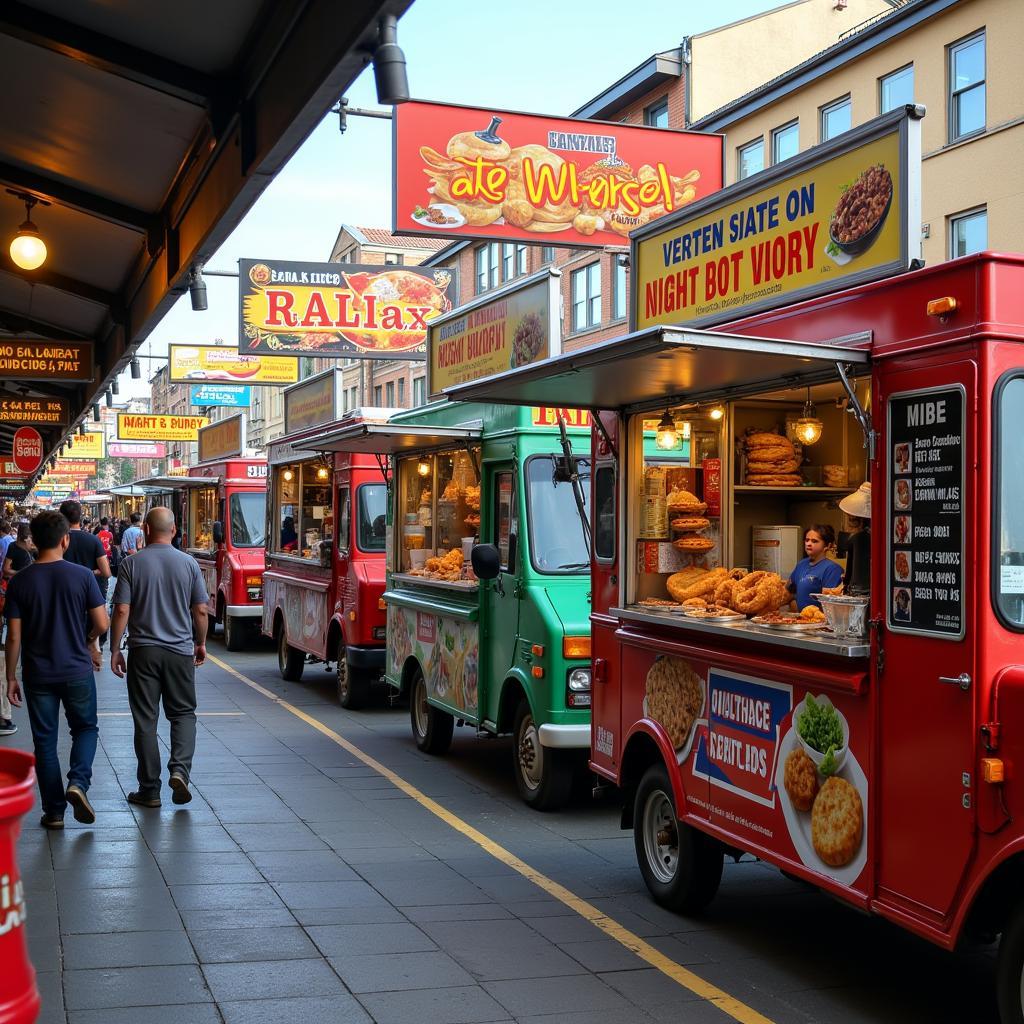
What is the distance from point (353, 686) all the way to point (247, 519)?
8.00 m

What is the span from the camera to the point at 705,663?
616 cm

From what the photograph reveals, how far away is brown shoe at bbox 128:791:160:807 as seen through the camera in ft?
28.2

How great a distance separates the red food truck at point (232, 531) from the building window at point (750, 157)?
547 inches

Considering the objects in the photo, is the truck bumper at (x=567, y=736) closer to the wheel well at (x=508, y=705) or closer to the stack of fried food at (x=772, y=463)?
the wheel well at (x=508, y=705)

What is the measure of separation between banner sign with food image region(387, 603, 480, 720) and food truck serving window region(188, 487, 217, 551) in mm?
11535

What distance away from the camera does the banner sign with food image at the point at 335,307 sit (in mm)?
19156

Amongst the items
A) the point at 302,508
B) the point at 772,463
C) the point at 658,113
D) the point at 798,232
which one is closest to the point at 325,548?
the point at 302,508

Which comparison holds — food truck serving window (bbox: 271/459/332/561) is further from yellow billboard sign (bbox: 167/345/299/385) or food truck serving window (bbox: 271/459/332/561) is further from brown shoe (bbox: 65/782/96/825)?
yellow billboard sign (bbox: 167/345/299/385)

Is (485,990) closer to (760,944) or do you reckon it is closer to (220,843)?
(760,944)

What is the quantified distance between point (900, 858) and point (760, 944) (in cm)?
153

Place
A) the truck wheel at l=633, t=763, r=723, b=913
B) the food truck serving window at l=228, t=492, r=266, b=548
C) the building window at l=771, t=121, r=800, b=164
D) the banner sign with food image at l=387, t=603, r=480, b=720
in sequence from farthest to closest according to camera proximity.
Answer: the building window at l=771, t=121, r=800, b=164 < the food truck serving window at l=228, t=492, r=266, b=548 < the banner sign with food image at l=387, t=603, r=480, b=720 < the truck wheel at l=633, t=763, r=723, b=913

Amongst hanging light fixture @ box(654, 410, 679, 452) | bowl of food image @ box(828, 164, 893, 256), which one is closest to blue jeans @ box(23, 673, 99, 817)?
hanging light fixture @ box(654, 410, 679, 452)

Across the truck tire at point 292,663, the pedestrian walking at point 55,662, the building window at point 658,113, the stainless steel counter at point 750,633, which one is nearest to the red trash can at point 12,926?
the stainless steel counter at point 750,633

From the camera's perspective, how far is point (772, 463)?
7559 millimetres
